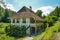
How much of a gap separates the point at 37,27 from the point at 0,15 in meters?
37.4

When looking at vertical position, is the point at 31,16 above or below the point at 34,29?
above

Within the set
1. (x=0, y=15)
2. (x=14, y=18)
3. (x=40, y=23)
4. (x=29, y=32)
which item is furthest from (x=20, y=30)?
(x=0, y=15)

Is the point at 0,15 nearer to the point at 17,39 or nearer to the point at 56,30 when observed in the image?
the point at 17,39

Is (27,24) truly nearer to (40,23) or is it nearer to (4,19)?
(40,23)

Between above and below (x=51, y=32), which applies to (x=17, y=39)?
below

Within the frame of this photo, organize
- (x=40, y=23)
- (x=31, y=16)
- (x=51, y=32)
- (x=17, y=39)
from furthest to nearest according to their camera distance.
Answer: (x=40, y=23)
(x=31, y=16)
(x=17, y=39)
(x=51, y=32)

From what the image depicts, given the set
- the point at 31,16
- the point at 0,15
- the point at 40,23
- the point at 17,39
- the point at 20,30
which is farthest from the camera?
the point at 0,15

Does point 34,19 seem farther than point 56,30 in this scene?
Yes

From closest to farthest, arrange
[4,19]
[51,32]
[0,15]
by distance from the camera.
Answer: [51,32] < [4,19] < [0,15]

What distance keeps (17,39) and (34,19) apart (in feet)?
26.5

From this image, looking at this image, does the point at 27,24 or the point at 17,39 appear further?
the point at 27,24

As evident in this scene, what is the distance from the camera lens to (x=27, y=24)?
38.5 meters

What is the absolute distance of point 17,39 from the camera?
103ft

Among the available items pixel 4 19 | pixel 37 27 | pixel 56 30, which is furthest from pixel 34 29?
pixel 4 19
